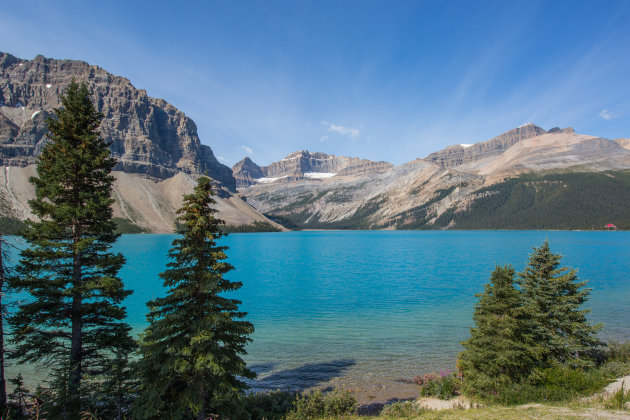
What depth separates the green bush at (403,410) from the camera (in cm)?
1543

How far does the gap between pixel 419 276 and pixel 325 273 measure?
20.8 metres

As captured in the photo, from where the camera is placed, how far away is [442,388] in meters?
19.2

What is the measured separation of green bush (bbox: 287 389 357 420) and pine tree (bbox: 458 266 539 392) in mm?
7129

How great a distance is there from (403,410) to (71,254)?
1908cm

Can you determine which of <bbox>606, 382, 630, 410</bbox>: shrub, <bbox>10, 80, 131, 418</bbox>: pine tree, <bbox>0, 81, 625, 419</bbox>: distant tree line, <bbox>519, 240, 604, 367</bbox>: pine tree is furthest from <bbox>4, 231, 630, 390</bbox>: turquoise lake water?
<bbox>606, 382, 630, 410</bbox>: shrub

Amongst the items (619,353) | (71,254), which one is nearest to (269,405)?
(71,254)

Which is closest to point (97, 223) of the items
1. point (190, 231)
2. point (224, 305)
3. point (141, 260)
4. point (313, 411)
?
point (190, 231)

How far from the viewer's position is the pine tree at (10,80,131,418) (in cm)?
1562

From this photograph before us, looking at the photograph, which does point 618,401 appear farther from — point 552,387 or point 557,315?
point 557,315

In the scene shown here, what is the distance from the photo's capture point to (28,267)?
1562 cm

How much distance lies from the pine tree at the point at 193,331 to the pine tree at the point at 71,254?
5.17m

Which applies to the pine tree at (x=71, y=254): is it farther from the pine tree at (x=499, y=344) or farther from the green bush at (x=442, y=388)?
the pine tree at (x=499, y=344)

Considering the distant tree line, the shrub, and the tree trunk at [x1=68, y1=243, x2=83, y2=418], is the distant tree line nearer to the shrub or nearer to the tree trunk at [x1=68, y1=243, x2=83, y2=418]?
the tree trunk at [x1=68, y1=243, x2=83, y2=418]

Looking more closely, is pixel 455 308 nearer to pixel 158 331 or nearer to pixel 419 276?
pixel 419 276
